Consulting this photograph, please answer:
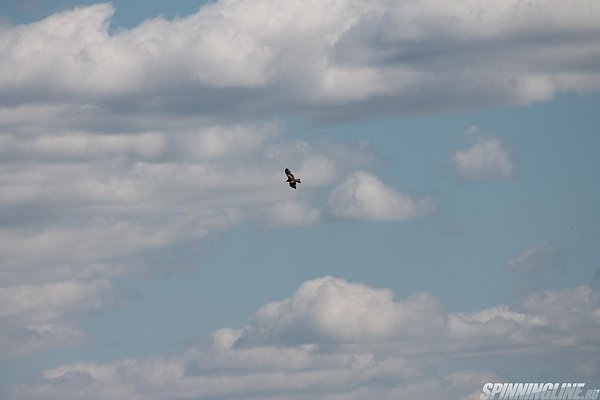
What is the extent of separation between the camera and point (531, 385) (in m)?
140

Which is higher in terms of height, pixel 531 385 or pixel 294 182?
pixel 294 182

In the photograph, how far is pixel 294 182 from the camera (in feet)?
271

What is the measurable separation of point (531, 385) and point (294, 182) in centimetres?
9893

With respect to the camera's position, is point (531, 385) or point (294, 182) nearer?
point (294, 182)
